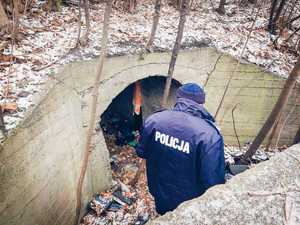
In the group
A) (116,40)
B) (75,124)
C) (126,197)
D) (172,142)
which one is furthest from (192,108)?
(126,197)

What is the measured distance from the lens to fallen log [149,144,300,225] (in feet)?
5.18

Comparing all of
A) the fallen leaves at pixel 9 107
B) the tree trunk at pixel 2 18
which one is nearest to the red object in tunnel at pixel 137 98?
the tree trunk at pixel 2 18

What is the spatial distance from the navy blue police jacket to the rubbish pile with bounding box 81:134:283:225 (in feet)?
5.82

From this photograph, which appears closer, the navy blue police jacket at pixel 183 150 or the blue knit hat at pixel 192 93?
the navy blue police jacket at pixel 183 150

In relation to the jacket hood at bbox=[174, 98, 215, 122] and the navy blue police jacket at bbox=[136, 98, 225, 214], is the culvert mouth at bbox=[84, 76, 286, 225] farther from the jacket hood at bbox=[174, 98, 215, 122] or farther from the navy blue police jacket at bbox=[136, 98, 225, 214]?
the jacket hood at bbox=[174, 98, 215, 122]

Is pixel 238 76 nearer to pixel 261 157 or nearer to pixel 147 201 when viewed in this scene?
pixel 261 157

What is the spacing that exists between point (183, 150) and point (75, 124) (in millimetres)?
2552

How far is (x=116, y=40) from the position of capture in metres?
6.30

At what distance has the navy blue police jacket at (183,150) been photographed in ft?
10.1

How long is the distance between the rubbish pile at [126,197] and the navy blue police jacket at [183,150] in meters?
1.77

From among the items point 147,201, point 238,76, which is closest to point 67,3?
point 238,76

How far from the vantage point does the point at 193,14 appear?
27.3 feet

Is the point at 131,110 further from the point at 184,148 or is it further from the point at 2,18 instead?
the point at 184,148

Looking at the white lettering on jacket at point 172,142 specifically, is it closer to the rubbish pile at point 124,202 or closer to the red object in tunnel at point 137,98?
the rubbish pile at point 124,202
